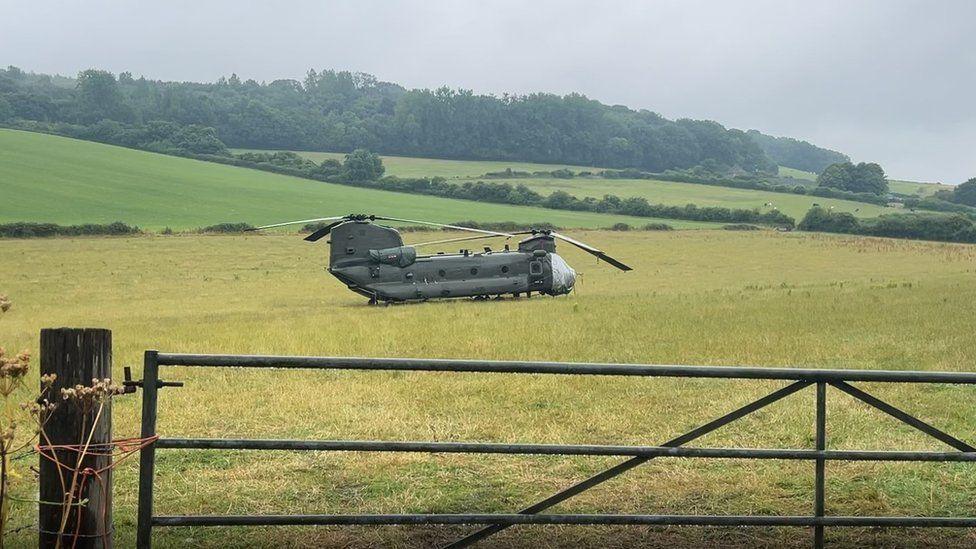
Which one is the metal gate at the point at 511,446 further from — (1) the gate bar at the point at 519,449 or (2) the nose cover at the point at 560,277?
(2) the nose cover at the point at 560,277

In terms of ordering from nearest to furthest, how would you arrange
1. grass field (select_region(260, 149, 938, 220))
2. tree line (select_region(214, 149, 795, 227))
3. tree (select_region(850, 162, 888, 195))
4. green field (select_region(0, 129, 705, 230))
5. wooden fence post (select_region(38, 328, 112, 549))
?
wooden fence post (select_region(38, 328, 112, 549))
green field (select_region(0, 129, 705, 230))
tree line (select_region(214, 149, 795, 227))
grass field (select_region(260, 149, 938, 220))
tree (select_region(850, 162, 888, 195))

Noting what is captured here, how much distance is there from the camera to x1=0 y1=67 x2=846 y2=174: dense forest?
354ft

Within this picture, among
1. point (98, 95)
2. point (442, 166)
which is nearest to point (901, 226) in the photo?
point (442, 166)

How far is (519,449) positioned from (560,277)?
90.6ft

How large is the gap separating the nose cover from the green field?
31.7m

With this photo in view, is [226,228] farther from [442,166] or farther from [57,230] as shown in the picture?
[442,166]

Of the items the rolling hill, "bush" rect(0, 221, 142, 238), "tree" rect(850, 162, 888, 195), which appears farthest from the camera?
"tree" rect(850, 162, 888, 195)

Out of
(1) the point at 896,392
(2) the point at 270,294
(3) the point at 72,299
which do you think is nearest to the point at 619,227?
(2) the point at 270,294

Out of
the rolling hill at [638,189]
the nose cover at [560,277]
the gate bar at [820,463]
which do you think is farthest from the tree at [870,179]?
the gate bar at [820,463]

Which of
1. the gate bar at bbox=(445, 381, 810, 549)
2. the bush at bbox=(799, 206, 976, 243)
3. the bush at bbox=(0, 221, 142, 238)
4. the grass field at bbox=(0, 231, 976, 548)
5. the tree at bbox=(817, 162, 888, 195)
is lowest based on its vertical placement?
the grass field at bbox=(0, 231, 976, 548)

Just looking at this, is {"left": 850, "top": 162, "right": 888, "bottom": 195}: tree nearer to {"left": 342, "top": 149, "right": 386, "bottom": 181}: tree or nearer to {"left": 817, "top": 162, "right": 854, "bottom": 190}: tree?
{"left": 817, "top": 162, "right": 854, "bottom": 190}: tree

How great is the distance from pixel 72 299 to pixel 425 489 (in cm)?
2871

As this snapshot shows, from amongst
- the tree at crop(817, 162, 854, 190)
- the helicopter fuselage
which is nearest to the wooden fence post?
the helicopter fuselage

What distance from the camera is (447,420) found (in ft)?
34.7
